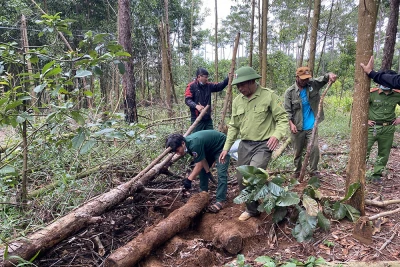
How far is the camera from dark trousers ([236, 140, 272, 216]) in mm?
3385

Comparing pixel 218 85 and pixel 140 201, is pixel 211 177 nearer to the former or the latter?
pixel 140 201

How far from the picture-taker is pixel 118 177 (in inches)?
172

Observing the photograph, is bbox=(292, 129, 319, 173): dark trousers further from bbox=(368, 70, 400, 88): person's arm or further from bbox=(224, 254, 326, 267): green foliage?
bbox=(224, 254, 326, 267): green foliage

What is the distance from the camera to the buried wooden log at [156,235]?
100 inches

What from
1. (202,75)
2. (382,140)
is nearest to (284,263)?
(382,140)

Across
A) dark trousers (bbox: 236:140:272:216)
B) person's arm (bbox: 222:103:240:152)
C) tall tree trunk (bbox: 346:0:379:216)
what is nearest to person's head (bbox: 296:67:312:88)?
person's arm (bbox: 222:103:240:152)

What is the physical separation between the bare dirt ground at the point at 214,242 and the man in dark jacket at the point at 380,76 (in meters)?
1.45

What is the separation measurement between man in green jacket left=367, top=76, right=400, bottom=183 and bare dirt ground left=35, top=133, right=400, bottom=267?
0.54 meters

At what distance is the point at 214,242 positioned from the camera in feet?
A: 9.98

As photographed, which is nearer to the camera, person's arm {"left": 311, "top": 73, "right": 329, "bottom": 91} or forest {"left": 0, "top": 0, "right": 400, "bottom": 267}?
forest {"left": 0, "top": 0, "right": 400, "bottom": 267}

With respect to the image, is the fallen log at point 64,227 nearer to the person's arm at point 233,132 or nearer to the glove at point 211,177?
the glove at point 211,177

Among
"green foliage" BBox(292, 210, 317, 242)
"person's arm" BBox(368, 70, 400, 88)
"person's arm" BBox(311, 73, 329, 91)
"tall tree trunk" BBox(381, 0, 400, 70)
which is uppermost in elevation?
"tall tree trunk" BBox(381, 0, 400, 70)

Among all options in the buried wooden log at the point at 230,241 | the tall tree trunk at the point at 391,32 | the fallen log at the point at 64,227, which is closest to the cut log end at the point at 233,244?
the buried wooden log at the point at 230,241

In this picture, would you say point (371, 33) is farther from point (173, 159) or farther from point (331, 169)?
point (173, 159)
